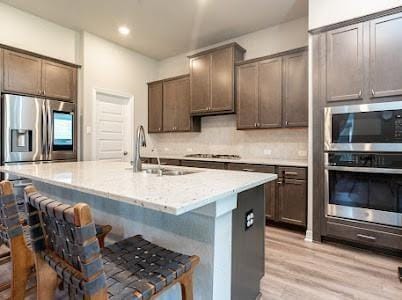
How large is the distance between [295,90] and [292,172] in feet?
3.70

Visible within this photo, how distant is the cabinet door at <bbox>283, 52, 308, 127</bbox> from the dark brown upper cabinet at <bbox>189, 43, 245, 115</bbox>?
2.79ft

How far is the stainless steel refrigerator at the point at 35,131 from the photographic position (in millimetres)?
3246

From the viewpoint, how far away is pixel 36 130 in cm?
349

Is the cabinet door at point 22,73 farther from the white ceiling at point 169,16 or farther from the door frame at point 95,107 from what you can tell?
the door frame at point 95,107

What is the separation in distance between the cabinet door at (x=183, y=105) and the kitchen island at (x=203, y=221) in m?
3.08

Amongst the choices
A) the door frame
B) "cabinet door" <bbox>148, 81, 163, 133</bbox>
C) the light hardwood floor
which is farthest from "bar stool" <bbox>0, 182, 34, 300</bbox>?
"cabinet door" <bbox>148, 81, 163, 133</bbox>

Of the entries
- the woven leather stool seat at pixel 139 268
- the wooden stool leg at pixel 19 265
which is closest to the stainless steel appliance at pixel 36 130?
the wooden stool leg at pixel 19 265

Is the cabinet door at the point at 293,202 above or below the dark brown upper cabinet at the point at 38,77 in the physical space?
below

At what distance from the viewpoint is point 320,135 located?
108 inches

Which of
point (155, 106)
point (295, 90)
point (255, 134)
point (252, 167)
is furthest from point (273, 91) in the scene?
point (155, 106)

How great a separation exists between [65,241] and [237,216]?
875mm

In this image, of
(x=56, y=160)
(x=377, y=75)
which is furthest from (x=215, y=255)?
(x=56, y=160)

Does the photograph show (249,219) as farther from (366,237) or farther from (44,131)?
(44,131)

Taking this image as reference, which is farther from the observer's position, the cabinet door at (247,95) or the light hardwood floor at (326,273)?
the cabinet door at (247,95)
